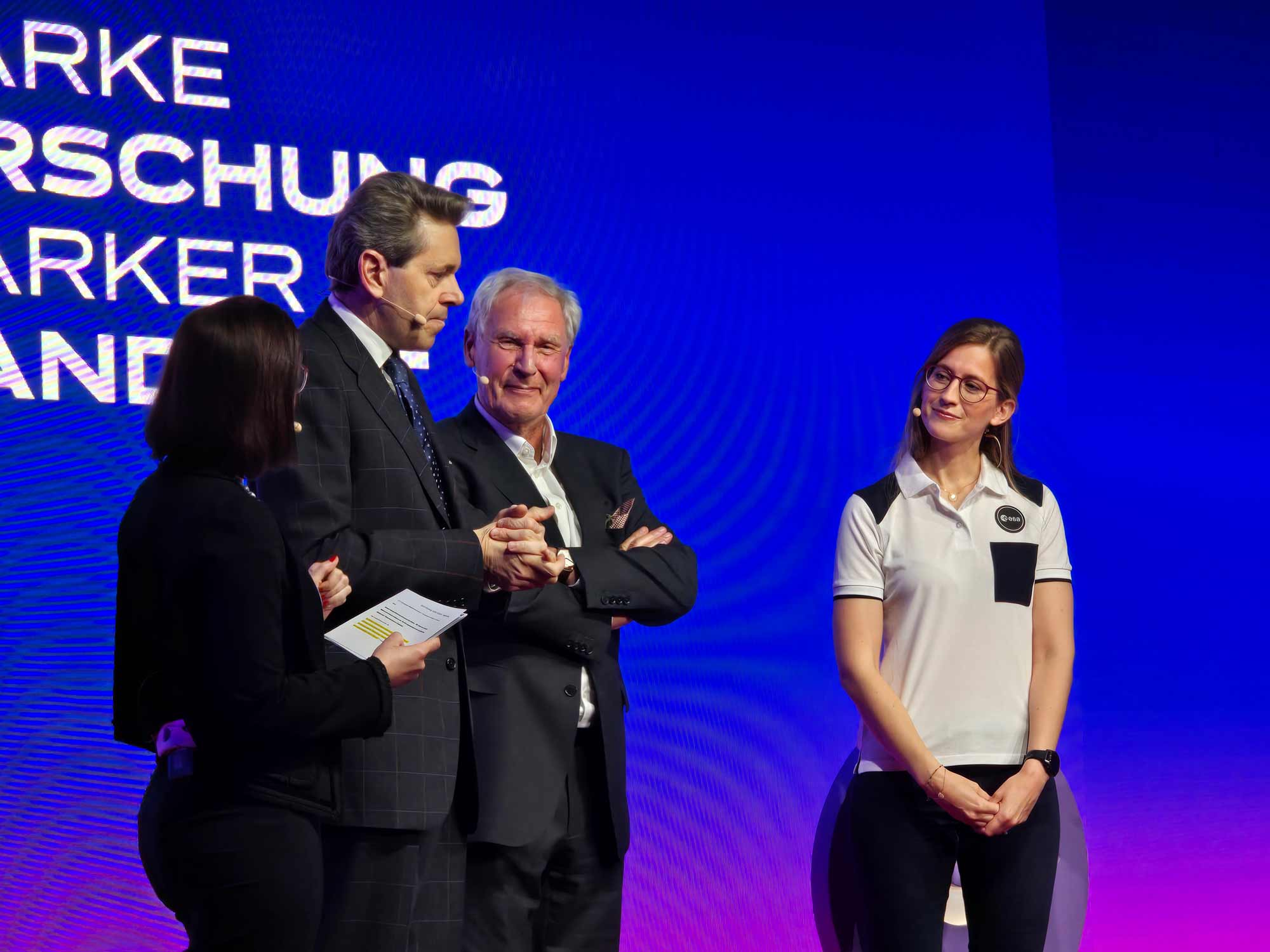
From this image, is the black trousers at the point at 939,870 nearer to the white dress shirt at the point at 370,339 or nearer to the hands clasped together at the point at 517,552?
the hands clasped together at the point at 517,552

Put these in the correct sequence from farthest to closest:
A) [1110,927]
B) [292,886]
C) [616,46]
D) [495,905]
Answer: [1110,927] < [616,46] < [495,905] < [292,886]

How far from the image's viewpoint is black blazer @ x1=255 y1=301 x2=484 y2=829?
2.19 meters

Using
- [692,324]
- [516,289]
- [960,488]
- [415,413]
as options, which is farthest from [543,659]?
[692,324]

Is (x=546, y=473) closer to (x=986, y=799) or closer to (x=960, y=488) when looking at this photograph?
(x=960, y=488)

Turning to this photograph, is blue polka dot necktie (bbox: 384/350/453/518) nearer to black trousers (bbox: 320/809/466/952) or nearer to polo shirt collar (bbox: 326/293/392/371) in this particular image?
polo shirt collar (bbox: 326/293/392/371)

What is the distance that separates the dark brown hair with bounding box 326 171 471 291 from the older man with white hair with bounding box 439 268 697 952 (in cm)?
46

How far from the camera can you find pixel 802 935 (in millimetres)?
4160

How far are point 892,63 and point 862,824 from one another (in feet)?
8.95

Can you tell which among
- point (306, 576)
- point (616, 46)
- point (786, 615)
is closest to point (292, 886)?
point (306, 576)

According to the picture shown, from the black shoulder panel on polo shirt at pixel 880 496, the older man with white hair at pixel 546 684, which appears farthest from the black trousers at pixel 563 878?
the black shoulder panel on polo shirt at pixel 880 496

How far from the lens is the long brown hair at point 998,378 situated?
2895mm

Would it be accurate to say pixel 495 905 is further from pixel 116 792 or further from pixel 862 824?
pixel 116 792

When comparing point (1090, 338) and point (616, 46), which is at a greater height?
point (616, 46)

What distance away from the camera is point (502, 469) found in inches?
111
